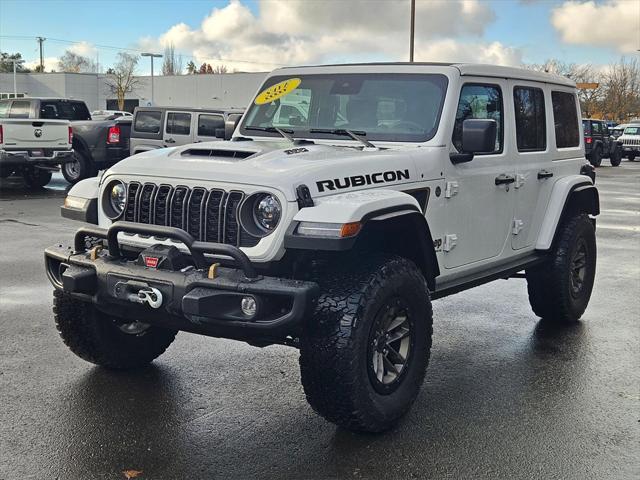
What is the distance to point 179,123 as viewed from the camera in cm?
1762

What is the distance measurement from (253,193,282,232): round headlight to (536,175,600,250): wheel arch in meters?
2.86

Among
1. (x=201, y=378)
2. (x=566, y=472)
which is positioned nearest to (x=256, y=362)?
(x=201, y=378)

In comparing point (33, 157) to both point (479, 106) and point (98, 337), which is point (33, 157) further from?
point (479, 106)

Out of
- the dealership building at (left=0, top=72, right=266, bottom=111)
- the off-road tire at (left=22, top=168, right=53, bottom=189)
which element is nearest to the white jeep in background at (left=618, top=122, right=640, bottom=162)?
the off-road tire at (left=22, top=168, right=53, bottom=189)

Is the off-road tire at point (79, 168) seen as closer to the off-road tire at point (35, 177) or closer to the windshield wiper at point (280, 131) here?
the off-road tire at point (35, 177)

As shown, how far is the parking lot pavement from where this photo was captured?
150 inches

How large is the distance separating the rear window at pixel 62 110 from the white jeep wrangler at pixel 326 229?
1440 centimetres

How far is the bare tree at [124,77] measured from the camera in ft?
249

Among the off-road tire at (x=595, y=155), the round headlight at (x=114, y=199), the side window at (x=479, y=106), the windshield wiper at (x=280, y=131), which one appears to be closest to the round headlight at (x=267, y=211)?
the round headlight at (x=114, y=199)

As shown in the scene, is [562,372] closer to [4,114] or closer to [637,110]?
[4,114]

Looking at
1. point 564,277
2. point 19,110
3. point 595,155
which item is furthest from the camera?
point 595,155

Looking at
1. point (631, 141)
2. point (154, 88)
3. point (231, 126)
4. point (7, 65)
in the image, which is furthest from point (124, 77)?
point (231, 126)

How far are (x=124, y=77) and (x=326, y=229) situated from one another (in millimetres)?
78653

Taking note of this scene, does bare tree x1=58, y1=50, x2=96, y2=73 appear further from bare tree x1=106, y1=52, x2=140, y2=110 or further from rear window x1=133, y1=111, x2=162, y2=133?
rear window x1=133, y1=111, x2=162, y2=133
